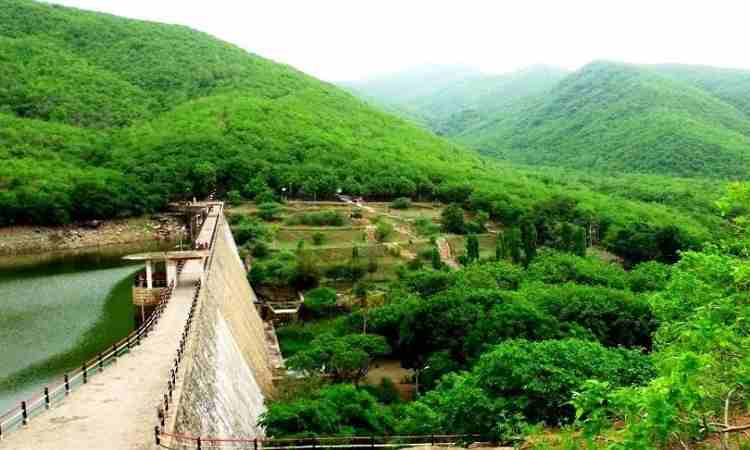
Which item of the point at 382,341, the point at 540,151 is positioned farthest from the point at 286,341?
the point at 540,151

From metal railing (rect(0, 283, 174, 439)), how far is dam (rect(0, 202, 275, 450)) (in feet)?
0.12

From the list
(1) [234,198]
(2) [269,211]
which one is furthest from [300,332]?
(1) [234,198]

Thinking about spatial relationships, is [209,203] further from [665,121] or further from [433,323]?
[665,121]

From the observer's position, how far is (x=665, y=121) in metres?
151

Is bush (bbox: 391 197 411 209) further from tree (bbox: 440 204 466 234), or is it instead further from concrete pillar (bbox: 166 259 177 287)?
concrete pillar (bbox: 166 259 177 287)

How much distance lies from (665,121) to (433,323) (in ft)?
435

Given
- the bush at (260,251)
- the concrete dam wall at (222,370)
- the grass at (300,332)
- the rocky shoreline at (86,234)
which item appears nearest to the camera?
the concrete dam wall at (222,370)

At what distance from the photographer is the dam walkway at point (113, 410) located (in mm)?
15398

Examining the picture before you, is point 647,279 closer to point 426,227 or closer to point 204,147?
point 426,227

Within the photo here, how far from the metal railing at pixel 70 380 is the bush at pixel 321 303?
16446mm

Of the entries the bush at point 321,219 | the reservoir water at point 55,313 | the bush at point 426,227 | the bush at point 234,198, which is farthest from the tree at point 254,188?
the bush at point 426,227

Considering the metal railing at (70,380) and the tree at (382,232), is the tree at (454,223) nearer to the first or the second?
the tree at (382,232)

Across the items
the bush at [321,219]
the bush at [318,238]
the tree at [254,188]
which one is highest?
the tree at [254,188]

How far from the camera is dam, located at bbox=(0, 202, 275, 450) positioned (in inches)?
623
